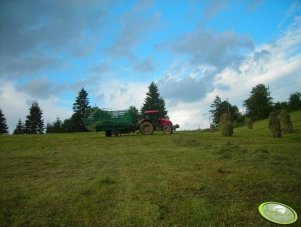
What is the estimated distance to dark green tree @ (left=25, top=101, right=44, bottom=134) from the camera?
75.3m

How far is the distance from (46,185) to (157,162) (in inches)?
153

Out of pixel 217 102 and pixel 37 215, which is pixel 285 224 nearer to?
pixel 37 215

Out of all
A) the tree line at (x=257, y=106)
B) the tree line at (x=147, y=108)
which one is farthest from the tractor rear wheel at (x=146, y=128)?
the tree line at (x=257, y=106)

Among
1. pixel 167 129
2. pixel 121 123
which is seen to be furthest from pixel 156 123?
pixel 121 123

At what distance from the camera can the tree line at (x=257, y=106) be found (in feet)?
247

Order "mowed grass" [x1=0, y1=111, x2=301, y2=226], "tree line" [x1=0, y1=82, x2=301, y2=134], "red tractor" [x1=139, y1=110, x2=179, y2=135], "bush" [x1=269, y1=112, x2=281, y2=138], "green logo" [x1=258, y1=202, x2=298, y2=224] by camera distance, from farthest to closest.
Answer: "tree line" [x1=0, y1=82, x2=301, y2=134]
"red tractor" [x1=139, y1=110, x2=179, y2=135]
"bush" [x1=269, y1=112, x2=281, y2=138]
"mowed grass" [x1=0, y1=111, x2=301, y2=226]
"green logo" [x1=258, y1=202, x2=298, y2=224]

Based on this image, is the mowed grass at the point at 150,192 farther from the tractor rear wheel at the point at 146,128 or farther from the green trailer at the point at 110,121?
the tractor rear wheel at the point at 146,128

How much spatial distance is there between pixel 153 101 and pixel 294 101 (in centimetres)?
3694

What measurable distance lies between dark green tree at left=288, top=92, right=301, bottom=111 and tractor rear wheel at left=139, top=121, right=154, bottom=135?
60110 millimetres

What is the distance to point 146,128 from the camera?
23.7 metres

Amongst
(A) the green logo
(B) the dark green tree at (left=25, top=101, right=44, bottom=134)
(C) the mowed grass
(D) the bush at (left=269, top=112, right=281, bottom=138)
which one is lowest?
(A) the green logo

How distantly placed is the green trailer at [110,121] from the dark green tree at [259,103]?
63.6 m

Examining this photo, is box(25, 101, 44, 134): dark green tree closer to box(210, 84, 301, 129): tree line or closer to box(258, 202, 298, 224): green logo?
box(210, 84, 301, 129): tree line

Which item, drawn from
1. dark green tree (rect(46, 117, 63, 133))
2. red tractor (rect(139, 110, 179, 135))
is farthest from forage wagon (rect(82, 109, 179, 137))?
dark green tree (rect(46, 117, 63, 133))
